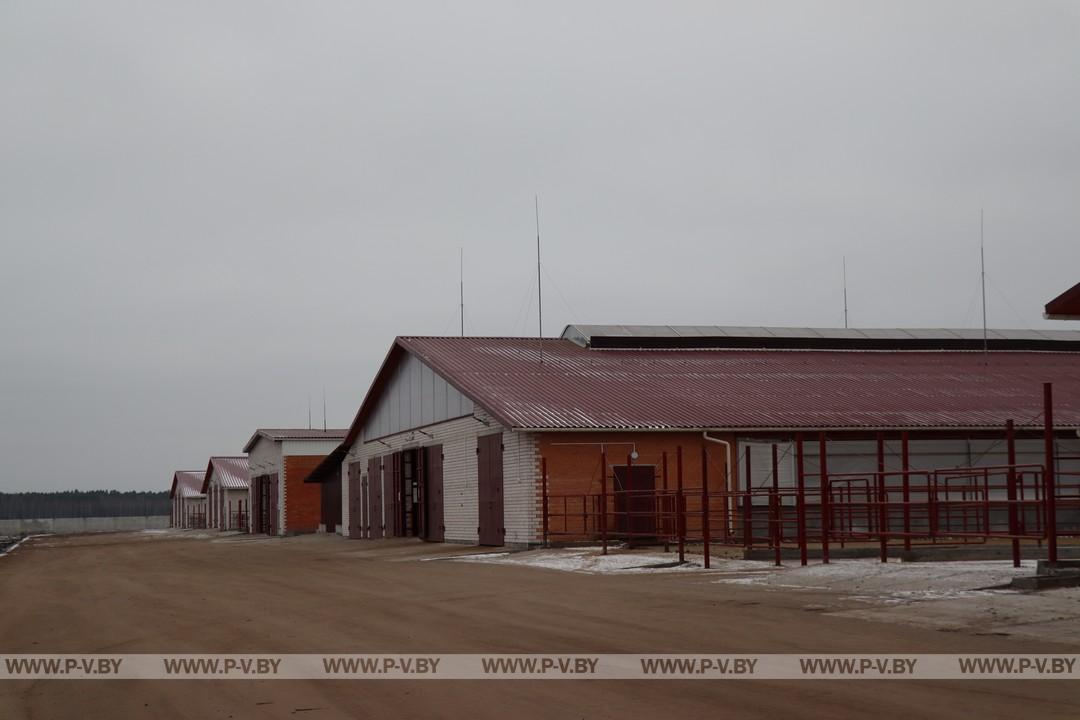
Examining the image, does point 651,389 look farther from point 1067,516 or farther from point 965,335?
point 965,335

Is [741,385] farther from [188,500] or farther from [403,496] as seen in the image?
[188,500]

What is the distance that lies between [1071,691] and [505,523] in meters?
21.6

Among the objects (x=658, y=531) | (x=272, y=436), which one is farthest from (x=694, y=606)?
(x=272, y=436)

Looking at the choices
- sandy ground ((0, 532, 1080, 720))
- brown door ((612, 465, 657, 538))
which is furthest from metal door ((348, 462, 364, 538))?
sandy ground ((0, 532, 1080, 720))

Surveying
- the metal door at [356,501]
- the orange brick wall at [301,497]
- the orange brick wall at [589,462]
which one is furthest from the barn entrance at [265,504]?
the orange brick wall at [589,462]

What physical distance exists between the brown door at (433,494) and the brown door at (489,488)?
3.33 m

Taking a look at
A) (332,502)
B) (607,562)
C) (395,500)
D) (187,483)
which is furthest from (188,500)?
(607,562)

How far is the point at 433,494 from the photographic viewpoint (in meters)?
35.0

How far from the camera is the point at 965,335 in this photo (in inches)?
1686

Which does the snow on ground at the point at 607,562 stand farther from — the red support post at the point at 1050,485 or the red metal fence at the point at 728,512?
the red support post at the point at 1050,485

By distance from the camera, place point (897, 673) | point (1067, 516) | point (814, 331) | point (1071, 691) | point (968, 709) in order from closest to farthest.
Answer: point (968, 709) < point (1071, 691) < point (897, 673) < point (1067, 516) < point (814, 331)

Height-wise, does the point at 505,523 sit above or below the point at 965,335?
below

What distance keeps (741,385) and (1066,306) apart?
20.6m

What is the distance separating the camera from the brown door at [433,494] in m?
34.2
